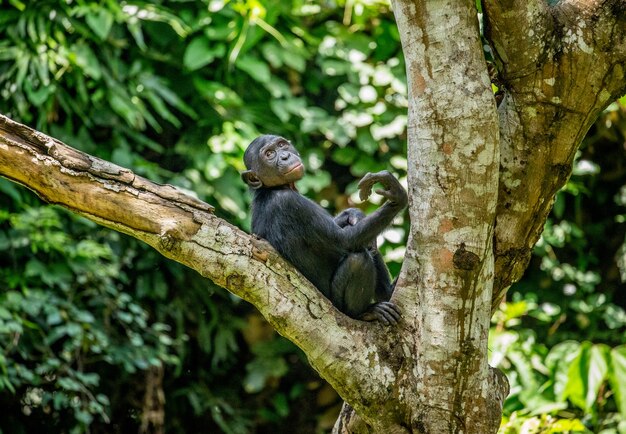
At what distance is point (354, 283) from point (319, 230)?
0.40 m

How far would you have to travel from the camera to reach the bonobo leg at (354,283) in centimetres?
400

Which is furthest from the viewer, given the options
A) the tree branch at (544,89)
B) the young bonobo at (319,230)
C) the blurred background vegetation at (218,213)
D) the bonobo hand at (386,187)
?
the blurred background vegetation at (218,213)

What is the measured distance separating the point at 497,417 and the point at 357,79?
4.52m

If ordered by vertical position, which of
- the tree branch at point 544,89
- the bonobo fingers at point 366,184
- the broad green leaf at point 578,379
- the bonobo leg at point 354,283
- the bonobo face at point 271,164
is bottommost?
the bonobo leg at point 354,283

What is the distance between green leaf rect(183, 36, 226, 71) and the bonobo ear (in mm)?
2296

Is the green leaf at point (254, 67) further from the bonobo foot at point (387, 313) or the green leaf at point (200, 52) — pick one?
the bonobo foot at point (387, 313)

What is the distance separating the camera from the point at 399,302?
3346 mm

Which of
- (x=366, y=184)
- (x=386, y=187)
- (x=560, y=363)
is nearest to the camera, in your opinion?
(x=366, y=184)

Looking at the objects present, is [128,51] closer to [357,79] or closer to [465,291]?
[357,79]

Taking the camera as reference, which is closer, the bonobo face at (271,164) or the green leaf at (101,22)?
the bonobo face at (271,164)

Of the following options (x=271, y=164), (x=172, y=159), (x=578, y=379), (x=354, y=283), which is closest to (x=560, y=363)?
(x=578, y=379)

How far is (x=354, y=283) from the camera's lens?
4.02 metres

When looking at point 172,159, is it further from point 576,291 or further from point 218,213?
point 576,291

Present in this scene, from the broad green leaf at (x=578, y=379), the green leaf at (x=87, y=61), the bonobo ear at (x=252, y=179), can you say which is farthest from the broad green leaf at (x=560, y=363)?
the green leaf at (x=87, y=61)
